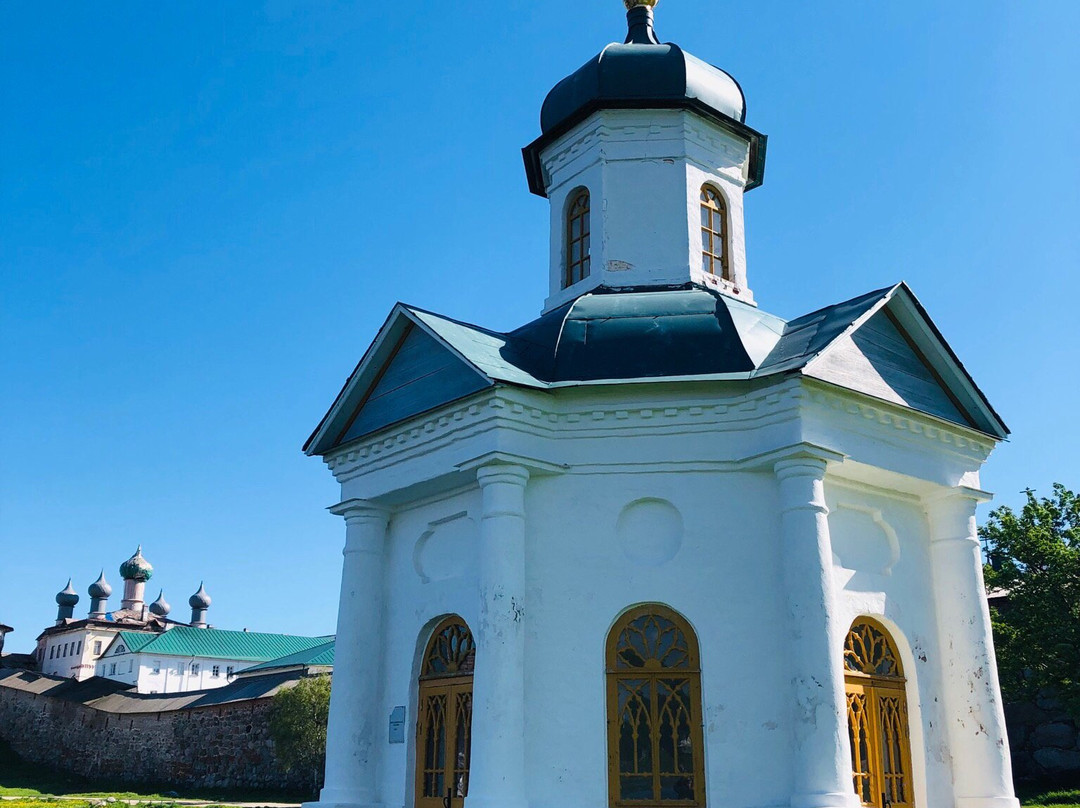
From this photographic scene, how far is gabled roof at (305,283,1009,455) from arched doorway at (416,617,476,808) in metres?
2.44

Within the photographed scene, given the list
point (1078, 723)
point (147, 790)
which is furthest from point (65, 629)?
point (1078, 723)

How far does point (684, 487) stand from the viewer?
10.1 meters

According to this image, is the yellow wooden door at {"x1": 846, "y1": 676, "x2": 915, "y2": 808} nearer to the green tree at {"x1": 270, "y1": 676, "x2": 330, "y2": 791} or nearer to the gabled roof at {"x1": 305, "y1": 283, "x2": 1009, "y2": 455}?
the gabled roof at {"x1": 305, "y1": 283, "x2": 1009, "y2": 455}

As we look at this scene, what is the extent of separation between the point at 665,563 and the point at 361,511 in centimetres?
362

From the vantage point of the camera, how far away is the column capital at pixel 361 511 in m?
11.6

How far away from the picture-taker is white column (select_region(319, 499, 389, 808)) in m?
10.9

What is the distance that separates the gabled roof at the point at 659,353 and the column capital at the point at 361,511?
0.74 metres

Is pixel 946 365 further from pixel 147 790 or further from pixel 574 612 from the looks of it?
pixel 147 790

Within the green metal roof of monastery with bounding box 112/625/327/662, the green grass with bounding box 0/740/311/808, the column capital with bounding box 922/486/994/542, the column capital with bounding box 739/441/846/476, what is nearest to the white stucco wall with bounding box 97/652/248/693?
the green metal roof of monastery with bounding box 112/625/327/662

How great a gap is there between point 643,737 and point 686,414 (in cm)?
305

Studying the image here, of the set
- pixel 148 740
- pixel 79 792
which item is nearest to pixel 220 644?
pixel 148 740

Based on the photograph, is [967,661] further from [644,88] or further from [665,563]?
[644,88]

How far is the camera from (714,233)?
43.6ft

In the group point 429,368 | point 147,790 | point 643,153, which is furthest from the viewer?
Result: point 147,790
